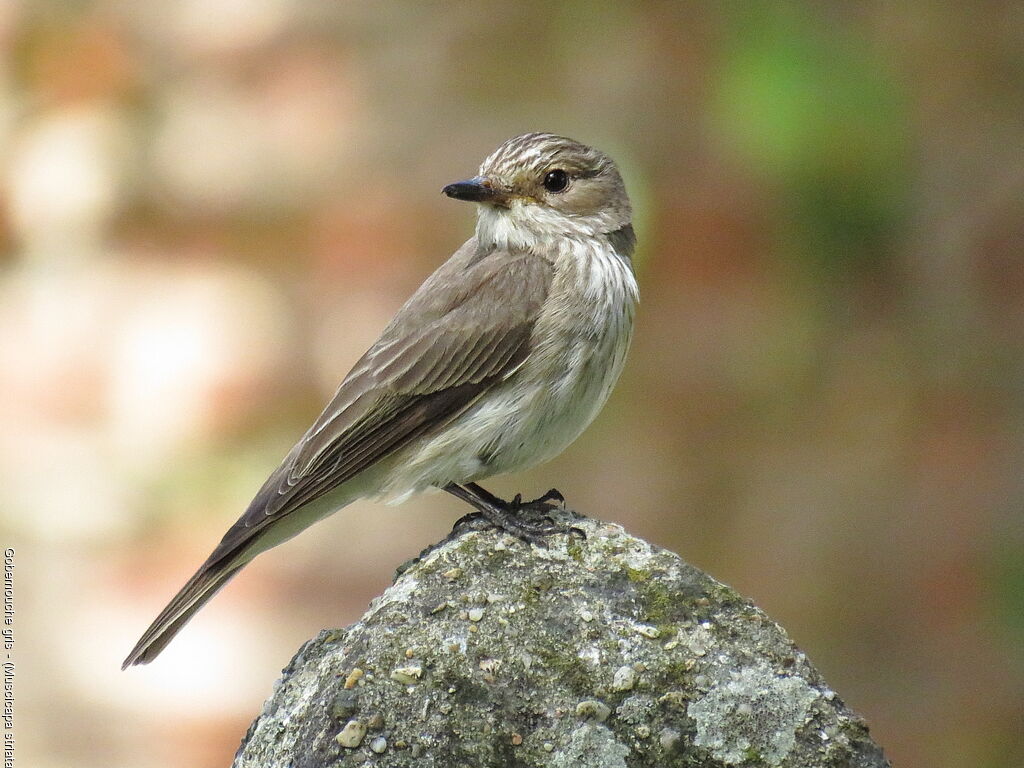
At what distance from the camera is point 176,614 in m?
3.46

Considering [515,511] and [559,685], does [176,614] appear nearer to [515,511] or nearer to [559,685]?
[515,511]

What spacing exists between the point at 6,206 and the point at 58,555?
1.04 metres

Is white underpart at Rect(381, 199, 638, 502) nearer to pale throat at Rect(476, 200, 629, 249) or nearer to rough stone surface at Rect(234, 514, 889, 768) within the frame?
pale throat at Rect(476, 200, 629, 249)

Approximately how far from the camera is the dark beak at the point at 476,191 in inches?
Answer: 151

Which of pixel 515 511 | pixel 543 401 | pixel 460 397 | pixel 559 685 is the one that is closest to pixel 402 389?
pixel 460 397

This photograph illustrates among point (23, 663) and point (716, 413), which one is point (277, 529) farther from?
point (716, 413)

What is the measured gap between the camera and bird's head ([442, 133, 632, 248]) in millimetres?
4125

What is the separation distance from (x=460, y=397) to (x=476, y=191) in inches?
23.5

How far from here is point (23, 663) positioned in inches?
157

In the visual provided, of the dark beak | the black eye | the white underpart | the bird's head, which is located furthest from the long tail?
the black eye

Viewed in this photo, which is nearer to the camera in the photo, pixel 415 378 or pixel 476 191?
pixel 415 378

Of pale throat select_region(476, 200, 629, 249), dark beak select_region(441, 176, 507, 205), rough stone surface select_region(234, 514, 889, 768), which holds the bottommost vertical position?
rough stone surface select_region(234, 514, 889, 768)

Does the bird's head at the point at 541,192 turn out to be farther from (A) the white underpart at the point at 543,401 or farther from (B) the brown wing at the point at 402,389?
(A) the white underpart at the point at 543,401

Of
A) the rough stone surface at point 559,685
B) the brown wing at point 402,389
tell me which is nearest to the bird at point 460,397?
the brown wing at point 402,389
